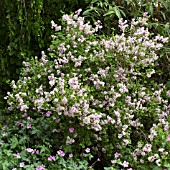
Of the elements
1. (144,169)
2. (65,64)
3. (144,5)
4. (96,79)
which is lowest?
(144,169)

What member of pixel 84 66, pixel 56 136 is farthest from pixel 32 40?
pixel 56 136

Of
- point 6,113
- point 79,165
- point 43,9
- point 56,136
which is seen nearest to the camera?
point 79,165

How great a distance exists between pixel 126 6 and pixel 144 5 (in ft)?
0.57

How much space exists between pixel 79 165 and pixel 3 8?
1.65 meters

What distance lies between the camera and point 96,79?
221cm

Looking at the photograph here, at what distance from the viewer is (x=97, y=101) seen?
2143 mm

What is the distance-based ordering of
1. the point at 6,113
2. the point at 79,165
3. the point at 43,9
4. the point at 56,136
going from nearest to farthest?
1. the point at 79,165
2. the point at 56,136
3. the point at 6,113
4. the point at 43,9

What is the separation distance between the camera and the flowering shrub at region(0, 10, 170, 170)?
1.97m

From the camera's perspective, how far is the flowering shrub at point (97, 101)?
6.46ft

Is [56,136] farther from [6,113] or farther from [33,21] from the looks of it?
[33,21]

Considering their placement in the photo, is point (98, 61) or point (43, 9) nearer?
point (98, 61)

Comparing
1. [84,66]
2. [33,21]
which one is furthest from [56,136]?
[33,21]

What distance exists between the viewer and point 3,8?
2.98 metres

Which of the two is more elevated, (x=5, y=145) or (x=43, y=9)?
(x=43, y=9)
